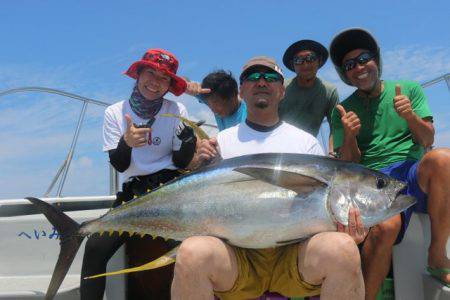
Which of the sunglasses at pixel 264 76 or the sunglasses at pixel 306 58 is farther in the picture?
the sunglasses at pixel 306 58

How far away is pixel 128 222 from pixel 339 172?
3.52ft

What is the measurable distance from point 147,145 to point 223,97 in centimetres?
122

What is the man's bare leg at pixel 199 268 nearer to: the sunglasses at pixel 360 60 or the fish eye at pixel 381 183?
the fish eye at pixel 381 183

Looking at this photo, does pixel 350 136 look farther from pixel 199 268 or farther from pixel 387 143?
pixel 199 268

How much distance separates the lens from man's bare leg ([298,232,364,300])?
1.94 m

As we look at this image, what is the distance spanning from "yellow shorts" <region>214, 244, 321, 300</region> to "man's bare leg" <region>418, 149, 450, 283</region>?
2.67ft

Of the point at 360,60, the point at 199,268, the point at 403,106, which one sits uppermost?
the point at 360,60

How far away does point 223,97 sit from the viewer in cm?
402

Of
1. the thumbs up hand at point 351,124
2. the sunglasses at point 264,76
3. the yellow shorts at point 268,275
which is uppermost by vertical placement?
the sunglasses at point 264,76

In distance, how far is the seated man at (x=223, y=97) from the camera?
13.1 feet

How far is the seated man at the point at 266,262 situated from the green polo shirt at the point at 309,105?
4.10 feet

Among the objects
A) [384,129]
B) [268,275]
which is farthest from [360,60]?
[268,275]

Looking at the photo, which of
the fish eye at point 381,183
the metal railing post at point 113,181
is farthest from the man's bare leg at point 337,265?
the metal railing post at point 113,181

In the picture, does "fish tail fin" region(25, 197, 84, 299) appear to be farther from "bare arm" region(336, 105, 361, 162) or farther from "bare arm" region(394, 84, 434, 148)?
"bare arm" region(394, 84, 434, 148)
